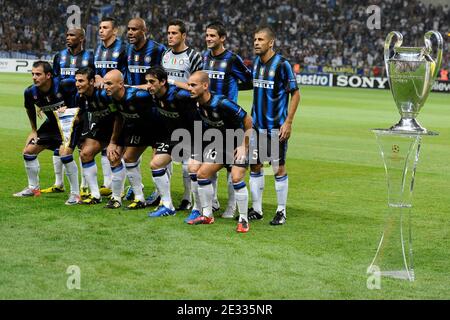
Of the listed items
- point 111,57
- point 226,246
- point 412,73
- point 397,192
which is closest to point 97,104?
point 111,57

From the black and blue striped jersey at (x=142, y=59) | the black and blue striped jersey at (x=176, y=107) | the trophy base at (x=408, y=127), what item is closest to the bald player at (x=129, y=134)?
the black and blue striped jersey at (x=176, y=107)

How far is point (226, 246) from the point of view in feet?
26.3

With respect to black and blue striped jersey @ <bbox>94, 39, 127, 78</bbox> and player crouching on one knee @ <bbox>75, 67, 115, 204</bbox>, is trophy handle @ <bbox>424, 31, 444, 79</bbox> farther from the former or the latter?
black and blue striped jersey @ <bbox>94, 39, 127, 78</bbox>

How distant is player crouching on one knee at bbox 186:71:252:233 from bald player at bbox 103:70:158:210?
83cm

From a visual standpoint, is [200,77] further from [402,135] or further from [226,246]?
[402,135]

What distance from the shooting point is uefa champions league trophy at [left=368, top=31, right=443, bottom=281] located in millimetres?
6539

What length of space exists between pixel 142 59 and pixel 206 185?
2.30 meters

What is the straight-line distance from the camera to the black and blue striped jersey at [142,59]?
34.7 ft

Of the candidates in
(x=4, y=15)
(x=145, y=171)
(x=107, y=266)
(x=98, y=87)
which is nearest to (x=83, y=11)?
(x=4, y=15)

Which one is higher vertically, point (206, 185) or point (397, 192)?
point (397, 192)

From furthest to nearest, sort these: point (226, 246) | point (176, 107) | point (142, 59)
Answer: point (142, 59), point (176, 107), point (226, 246)

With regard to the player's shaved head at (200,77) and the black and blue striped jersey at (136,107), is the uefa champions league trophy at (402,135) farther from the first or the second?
the black and blue striped jersey at (136,107)

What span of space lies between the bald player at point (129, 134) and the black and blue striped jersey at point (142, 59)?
710 mm

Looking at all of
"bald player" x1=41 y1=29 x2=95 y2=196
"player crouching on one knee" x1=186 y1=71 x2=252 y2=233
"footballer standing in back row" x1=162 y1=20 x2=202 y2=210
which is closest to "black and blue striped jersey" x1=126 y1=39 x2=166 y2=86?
"footballer standing in back row" x1=162 y1=20 x2=202 y2=210
